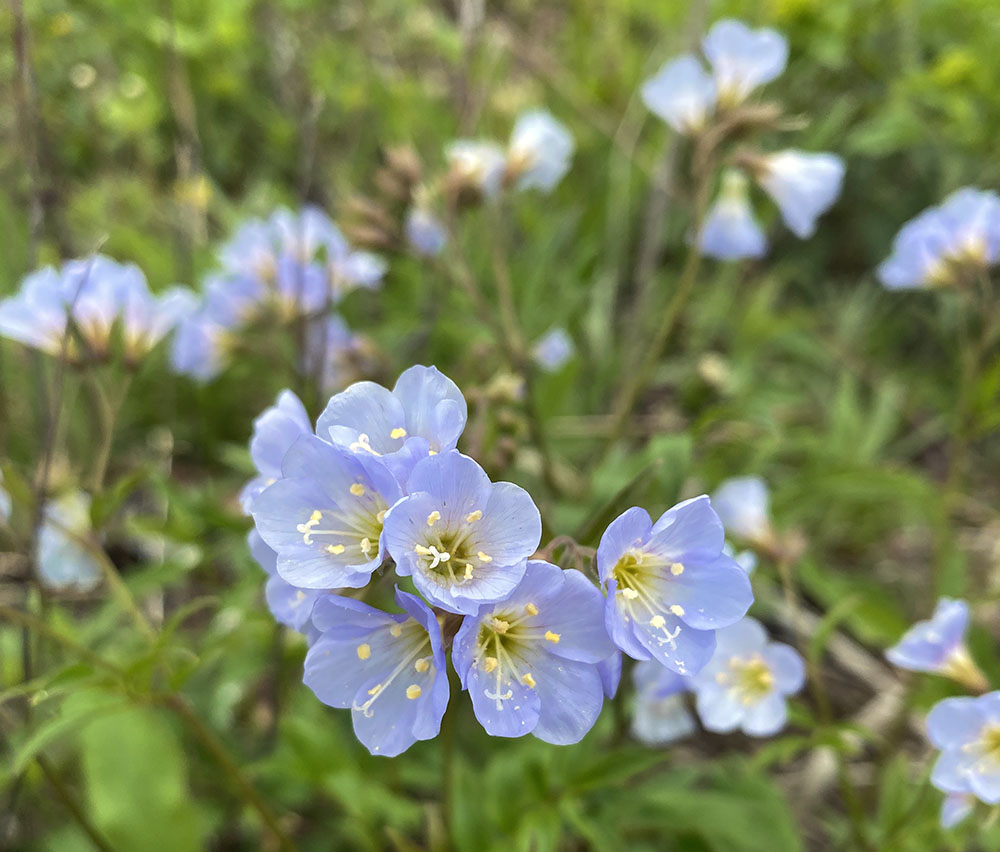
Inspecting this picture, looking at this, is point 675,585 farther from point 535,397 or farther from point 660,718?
point 535,397

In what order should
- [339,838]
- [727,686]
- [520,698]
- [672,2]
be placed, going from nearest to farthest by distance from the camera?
1. [520,698]
2. [727,686]
3. [339,838]
4. [672,2]

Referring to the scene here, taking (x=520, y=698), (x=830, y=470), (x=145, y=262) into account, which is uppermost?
(x=520, y=698)

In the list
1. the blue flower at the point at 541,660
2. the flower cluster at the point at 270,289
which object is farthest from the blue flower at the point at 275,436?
the flower cluster at the point at 270,289

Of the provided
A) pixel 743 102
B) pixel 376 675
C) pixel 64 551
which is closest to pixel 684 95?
pixel 743 102

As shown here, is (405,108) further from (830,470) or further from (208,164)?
(830,470)

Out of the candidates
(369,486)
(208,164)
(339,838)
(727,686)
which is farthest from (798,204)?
(208,164)

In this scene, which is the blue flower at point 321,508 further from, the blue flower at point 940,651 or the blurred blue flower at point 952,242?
the blurred blue flower at point 952,242

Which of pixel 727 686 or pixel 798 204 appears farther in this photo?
pixel 798 204
